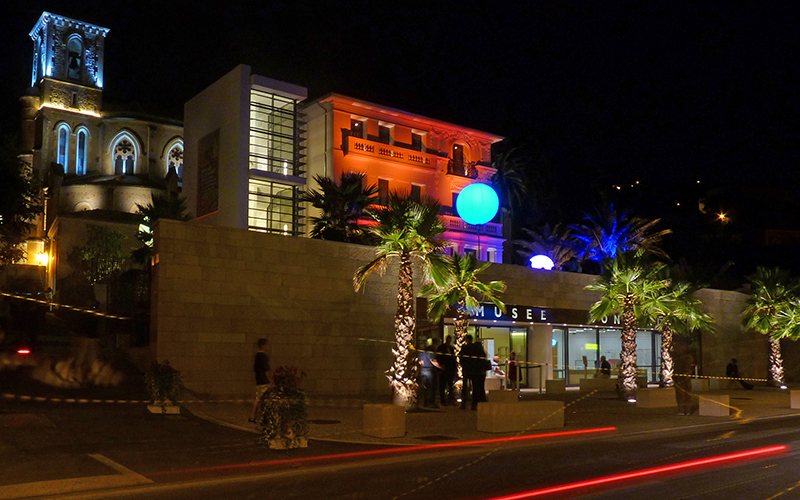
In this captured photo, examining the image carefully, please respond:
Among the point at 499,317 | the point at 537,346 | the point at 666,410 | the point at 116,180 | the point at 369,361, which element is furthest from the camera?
the point at 116,180

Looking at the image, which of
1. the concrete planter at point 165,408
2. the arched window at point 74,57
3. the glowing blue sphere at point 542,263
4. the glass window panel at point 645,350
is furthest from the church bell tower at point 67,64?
the concrete planter at point 165,408

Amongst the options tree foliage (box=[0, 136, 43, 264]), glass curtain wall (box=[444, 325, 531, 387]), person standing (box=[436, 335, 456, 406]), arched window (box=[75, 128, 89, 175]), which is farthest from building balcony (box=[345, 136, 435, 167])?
arched window (box=[75, 128, 89, 175])

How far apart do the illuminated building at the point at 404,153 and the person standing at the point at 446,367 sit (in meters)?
18.7

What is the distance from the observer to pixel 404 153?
1719 inches

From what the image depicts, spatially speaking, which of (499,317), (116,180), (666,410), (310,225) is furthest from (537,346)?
(116,180)

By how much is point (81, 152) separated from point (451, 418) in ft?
203

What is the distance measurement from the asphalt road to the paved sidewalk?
0.97 meters

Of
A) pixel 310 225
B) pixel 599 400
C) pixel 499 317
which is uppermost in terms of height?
pixel 310 225

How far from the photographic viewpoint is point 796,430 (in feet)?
51.2

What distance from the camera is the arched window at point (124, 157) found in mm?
68500

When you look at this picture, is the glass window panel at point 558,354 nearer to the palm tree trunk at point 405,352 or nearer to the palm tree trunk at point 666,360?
the palm tree trunk at point 666,360

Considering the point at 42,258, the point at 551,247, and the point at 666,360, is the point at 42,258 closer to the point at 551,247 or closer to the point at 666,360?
the point at 551,247

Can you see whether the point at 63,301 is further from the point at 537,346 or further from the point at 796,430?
the point at 796,430

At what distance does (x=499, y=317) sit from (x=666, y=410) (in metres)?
7.84
